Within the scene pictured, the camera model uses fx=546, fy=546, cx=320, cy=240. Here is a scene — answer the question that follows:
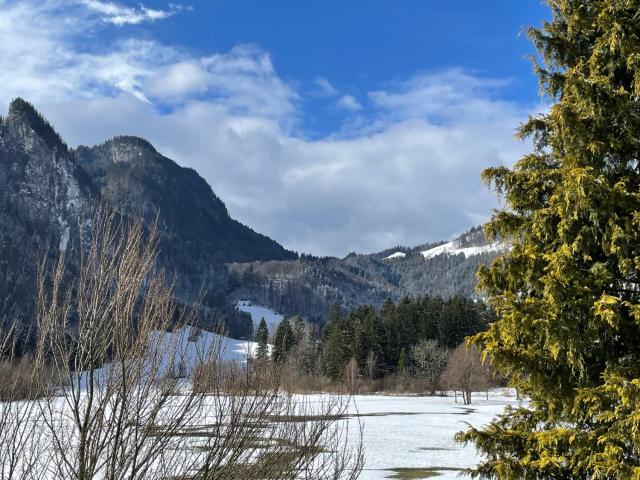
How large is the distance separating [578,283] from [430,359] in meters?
79.7

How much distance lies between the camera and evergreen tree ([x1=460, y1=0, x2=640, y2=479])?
650 cm

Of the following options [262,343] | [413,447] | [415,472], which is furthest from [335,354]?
[415,472]

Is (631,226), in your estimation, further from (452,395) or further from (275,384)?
(452,395)

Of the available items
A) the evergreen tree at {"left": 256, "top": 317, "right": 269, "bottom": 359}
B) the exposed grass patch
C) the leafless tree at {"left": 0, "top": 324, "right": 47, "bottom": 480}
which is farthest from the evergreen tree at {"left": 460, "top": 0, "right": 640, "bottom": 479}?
the exposed grass patch

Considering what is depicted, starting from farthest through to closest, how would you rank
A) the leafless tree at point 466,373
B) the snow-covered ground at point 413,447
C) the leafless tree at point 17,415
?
1. the leafless tree at point 466,373
2. the snow-covered ground at point 413,447
3. the leafless tree at point 17,415

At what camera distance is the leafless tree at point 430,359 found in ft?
264

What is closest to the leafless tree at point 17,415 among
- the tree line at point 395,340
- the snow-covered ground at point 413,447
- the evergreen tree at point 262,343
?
the evergreen tree at point 262,343

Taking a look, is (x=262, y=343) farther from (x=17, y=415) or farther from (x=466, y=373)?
(x=466, y=373)

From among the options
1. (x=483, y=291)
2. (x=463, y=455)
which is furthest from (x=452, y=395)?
(x=483, y=291)

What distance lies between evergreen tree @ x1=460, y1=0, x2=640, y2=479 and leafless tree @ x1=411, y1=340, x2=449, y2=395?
74177mm

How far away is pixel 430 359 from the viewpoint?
3273 inches

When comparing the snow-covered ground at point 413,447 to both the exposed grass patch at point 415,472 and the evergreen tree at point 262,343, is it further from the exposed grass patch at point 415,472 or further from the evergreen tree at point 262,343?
the evergreen tree at point 262,343

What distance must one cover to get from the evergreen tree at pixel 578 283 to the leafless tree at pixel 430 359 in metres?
74.2

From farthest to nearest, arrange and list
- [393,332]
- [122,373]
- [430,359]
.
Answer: [393,332]
[430,359]
[122,373]
